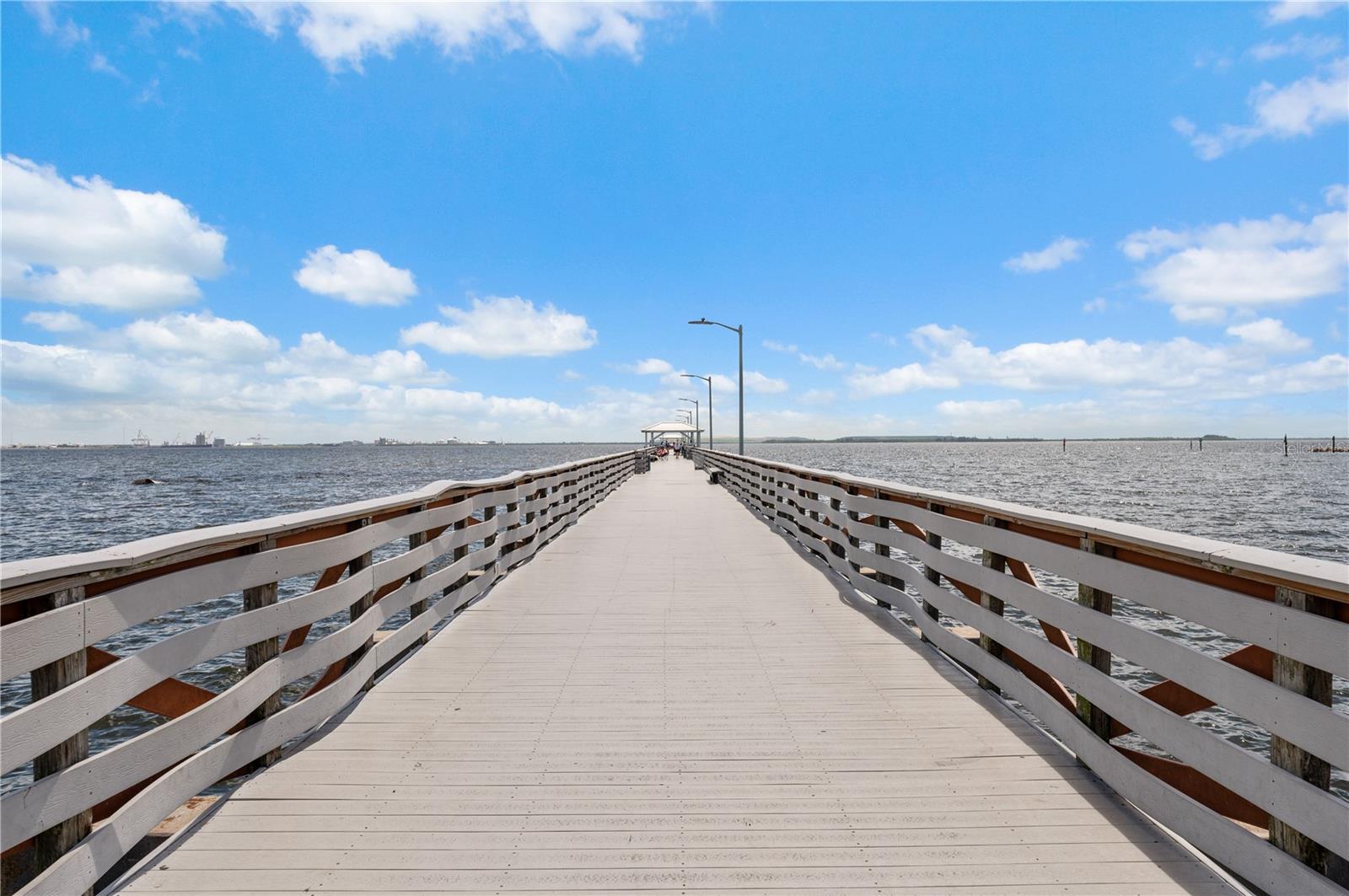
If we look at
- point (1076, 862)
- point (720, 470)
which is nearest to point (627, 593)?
point (1076, 862)

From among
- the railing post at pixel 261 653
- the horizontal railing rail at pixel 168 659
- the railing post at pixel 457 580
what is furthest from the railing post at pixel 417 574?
the railing post at pixel 261 653

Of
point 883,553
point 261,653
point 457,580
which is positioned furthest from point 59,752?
point 883,553

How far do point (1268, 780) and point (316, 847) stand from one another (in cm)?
326

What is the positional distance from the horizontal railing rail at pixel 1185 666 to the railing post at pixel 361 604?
→ 363 centimetres

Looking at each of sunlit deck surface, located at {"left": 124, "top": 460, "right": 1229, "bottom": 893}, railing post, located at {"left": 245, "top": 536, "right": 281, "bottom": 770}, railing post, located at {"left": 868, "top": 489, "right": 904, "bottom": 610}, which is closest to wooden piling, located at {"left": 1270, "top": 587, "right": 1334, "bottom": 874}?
sunlit deck surface, located at {"left": 124, "top": 460, "right": 1229, "bottom": 893}

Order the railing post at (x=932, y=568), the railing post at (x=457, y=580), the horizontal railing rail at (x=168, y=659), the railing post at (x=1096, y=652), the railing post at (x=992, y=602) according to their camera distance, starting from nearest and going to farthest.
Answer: the horizontal railing rail at (x=168, y=659) < the railing post at (x=1096, y=652) < the railing post at (x=992, y=602) < the railing post at (x=932, y=568) < the railing post at (x=457, y=580)

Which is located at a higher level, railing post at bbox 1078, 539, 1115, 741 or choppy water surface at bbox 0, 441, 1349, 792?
railing post at bbox 1078, 539, 1115, 741

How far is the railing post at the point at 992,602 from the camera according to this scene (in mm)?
4375

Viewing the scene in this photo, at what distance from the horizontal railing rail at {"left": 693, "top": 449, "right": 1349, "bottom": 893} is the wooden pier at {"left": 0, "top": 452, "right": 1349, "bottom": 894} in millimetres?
12

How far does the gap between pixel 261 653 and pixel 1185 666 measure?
3828mm

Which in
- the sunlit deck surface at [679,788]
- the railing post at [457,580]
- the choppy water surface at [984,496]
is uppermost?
the railing post at [457,580]

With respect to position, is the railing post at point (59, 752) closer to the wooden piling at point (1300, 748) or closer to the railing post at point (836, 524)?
the wooden piling at point (1300, 748)

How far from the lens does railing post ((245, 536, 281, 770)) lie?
341 centimetres

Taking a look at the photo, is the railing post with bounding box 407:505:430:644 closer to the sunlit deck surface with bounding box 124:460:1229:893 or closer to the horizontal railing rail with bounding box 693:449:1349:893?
the sunlit deck surface with bounding box 124:460:1229:893
